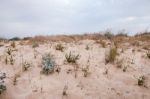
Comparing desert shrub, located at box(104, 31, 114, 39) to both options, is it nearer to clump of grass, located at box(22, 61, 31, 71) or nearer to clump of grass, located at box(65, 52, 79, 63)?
clump of grass, located at box(65, 52, 79, 63)

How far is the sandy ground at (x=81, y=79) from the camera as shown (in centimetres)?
637

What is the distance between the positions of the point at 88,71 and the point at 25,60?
1.74m

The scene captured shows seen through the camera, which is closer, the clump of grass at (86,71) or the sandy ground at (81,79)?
the sandy ground at (81,79)

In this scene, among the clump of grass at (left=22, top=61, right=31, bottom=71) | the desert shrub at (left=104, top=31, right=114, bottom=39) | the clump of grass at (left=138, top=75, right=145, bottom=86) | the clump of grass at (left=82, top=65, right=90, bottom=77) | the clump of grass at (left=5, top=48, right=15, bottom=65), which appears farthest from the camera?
the desert shrub at (left=104, top=31, right=114, bottom=39)

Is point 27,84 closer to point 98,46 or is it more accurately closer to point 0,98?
point 0,98

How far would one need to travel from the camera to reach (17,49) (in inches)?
340

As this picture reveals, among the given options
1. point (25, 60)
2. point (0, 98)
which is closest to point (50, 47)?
point (25, 60)

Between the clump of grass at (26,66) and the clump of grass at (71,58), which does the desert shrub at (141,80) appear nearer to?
the clump of grass at (71,58)

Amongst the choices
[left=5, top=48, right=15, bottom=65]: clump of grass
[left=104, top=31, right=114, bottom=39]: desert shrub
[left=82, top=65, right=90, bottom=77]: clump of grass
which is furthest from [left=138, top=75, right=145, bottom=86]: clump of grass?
[left=104, top=31, right=114, bottom=39]: desert shrub

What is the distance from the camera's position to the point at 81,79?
688 centimetres

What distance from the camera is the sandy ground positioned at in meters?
6.37

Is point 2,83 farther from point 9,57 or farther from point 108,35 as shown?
point 108,35

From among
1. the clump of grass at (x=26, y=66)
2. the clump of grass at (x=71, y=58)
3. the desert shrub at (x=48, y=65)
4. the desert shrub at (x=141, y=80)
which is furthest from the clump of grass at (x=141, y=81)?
the clump of grass at (x=26, y=66)

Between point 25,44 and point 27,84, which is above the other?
point 25,44
